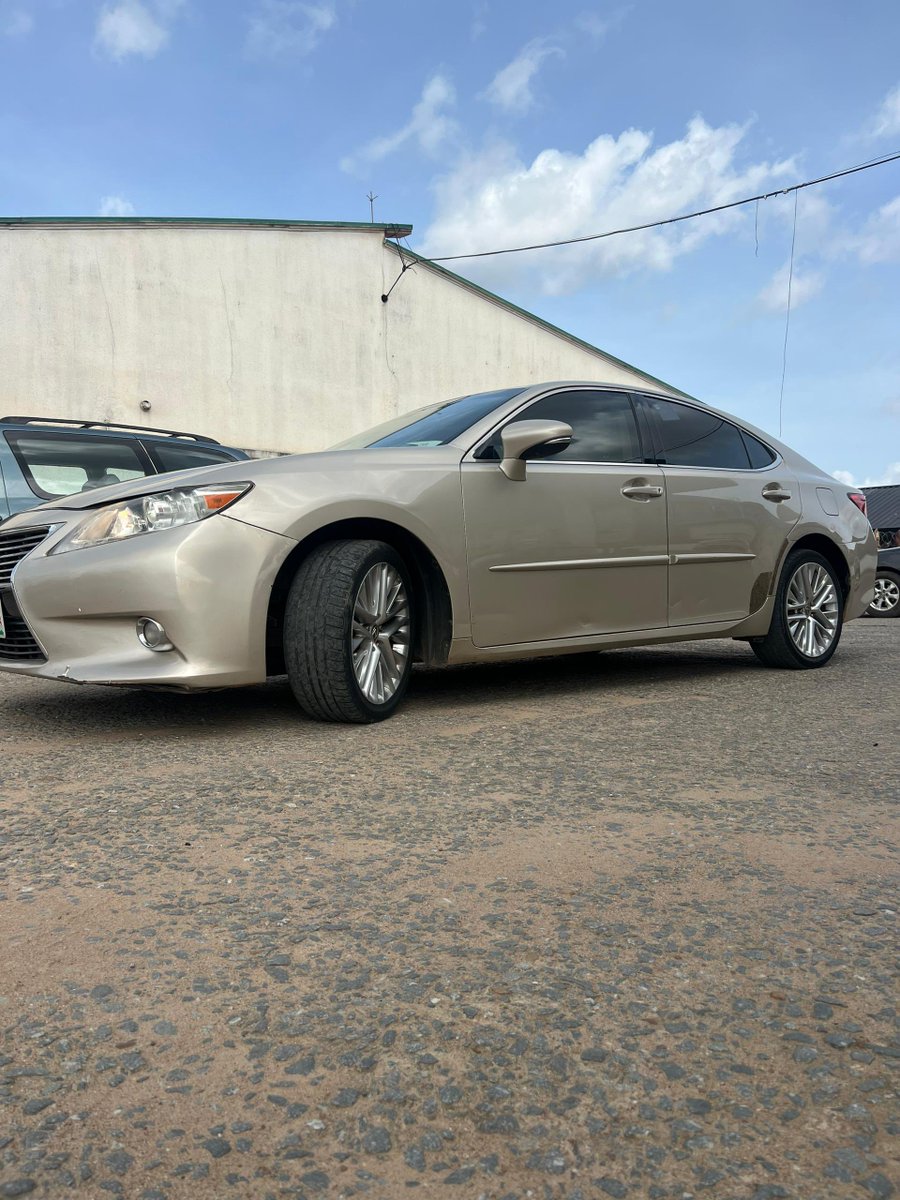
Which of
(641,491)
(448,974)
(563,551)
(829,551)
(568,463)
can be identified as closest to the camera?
(448,974)

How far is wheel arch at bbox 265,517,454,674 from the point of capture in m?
3.92

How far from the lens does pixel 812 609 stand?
5855 millimetres

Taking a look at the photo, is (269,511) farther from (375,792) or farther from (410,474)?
(375,792)

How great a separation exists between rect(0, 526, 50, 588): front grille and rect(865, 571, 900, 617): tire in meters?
11.7

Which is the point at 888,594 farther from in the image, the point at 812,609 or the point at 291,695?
the point at 291,695

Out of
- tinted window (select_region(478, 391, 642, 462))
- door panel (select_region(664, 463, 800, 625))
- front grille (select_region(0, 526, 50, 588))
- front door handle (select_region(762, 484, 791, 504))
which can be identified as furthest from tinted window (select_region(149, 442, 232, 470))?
front door handle (select_region(762, 484, 791, 504))

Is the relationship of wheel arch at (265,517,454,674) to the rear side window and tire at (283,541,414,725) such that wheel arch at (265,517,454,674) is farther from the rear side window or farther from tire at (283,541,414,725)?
the rear side window


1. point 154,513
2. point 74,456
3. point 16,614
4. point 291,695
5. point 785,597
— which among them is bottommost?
point 291,695

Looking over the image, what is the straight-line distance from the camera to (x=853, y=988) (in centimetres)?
170

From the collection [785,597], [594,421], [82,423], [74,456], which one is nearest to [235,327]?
[82,423]

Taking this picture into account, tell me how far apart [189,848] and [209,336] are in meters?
15.0

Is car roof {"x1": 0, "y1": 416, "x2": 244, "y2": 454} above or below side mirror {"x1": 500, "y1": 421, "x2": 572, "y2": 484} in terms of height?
above

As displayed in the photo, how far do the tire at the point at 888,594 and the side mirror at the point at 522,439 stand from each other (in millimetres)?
10253

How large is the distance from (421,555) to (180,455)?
316 centimetres
